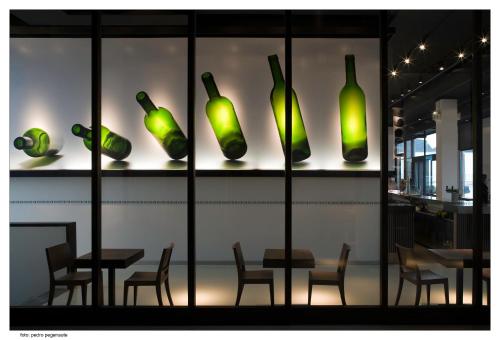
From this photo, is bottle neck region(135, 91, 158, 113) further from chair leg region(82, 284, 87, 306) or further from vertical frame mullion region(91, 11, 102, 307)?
chair leg region(82, 284, 87, 306)

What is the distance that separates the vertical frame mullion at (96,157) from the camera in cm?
350

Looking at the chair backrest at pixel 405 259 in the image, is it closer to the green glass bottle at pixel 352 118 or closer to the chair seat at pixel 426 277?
the chair seat at pixel 426 277

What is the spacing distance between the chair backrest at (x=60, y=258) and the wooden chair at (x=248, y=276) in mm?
1765

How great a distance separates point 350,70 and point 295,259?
2082mm

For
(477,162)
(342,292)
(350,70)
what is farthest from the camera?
(350,70)

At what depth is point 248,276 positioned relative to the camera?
362cm

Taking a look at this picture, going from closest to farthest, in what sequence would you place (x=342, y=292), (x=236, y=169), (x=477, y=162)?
(x=477, y=162)
(x=342, y=292)
(x=236, y=169)

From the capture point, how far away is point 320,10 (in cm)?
359

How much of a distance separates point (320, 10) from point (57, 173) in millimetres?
3313

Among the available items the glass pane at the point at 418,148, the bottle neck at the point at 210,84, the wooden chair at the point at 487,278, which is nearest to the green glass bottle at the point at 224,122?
the bottle neck at the point at 210,84

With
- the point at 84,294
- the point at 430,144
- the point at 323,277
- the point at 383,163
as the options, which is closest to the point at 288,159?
the point at 383,163

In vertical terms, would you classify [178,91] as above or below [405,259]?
above

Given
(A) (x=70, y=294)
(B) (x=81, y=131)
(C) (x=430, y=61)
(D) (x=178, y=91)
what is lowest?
(A) (x=70, y=294)

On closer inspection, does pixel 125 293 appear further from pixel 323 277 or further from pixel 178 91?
pixel 178 91
